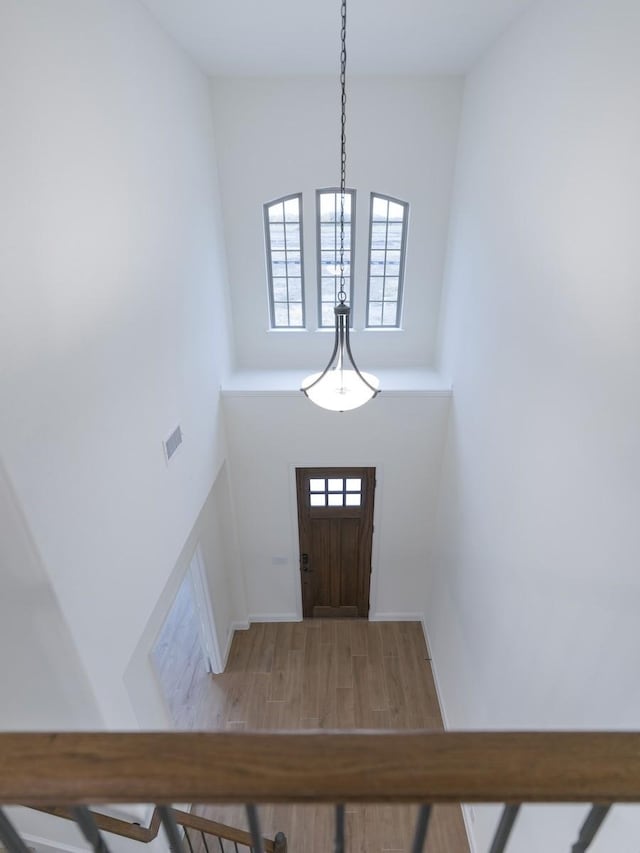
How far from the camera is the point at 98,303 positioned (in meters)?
2.19

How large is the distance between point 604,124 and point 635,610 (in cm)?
202

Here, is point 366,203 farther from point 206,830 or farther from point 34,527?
point 206,830

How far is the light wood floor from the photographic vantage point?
12.4 feet

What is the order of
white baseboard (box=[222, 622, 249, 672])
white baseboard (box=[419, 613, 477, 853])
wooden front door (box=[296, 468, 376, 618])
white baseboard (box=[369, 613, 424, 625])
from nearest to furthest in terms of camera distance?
white baseboard (box=[419, 613, 477, 853])
wooden front door (box=[296, 468, 376, 618])
white baseboard (box=[222, 622, 249, 672])
white baseboard (box=[369, 613, 424, 625])

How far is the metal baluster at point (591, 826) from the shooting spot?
636mm

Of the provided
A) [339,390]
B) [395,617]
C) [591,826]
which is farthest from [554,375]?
[395,617]

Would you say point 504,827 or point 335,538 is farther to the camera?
point 335,538

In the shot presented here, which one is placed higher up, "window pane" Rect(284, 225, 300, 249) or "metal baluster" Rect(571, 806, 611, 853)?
"window pane" Rect(284, 225, 300, 249)

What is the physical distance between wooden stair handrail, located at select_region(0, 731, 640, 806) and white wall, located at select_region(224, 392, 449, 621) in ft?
12.9

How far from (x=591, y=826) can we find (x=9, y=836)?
0.87 m

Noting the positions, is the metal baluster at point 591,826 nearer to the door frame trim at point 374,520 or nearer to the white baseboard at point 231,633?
the door frame trim at point 374,520

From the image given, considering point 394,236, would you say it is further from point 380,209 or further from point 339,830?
point 339,830

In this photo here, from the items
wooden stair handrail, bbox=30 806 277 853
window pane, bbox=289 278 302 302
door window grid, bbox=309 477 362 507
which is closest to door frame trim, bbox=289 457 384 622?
door window grid, bbox=309 477 362 507

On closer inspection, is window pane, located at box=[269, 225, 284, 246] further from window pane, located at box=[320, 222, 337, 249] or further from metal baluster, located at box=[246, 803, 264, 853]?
metal baluster, located at box=[246, 803, 264, 853]
